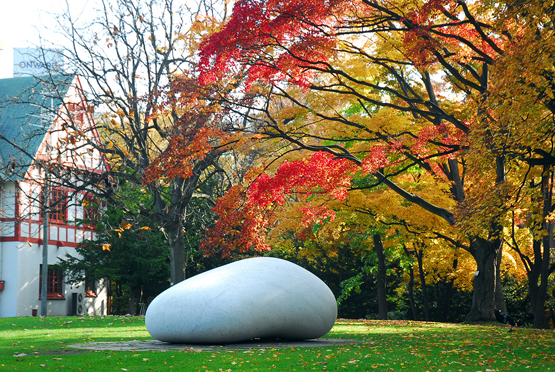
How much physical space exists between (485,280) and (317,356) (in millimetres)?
10614

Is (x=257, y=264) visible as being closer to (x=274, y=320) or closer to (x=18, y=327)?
(x=274, y=320)

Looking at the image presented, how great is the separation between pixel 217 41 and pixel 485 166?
593 centimetres

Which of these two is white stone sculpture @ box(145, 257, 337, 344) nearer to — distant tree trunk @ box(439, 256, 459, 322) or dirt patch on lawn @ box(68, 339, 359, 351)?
dirt patch on lawn @ box(68, 339, 359, 351)

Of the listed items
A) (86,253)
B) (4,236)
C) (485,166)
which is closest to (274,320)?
(485,166)

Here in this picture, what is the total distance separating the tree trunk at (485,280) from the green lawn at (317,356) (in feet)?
17.5

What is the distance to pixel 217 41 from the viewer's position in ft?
38.9

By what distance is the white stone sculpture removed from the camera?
31.9 feet

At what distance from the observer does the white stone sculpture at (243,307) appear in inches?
383

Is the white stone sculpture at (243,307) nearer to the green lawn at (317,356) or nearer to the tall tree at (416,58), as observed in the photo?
the green lawn at (317,356)

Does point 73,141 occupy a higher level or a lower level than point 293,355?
higher

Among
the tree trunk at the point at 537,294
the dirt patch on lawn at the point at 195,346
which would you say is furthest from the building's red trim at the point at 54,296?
the tree trunk at the point at 537,294

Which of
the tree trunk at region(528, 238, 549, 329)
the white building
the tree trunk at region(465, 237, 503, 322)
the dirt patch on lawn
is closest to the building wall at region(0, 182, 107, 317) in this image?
the white building

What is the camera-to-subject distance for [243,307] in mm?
9766

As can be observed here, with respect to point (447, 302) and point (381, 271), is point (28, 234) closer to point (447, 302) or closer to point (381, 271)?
point (381, 271)
